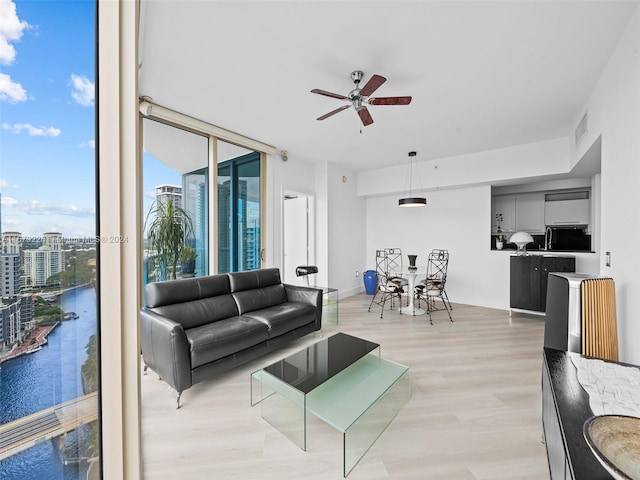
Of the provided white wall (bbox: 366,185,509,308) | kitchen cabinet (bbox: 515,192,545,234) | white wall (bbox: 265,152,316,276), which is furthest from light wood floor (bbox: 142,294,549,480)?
kitchen cabinet (bbox: 515,192,545,234)

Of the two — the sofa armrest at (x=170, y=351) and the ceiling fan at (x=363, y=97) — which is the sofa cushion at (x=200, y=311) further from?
the ceiling fan at (x=363, y=97)

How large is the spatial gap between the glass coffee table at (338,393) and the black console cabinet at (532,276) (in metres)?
3.15

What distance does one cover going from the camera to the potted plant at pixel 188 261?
3.50 m

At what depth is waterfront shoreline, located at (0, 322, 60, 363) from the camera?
1.89 feet

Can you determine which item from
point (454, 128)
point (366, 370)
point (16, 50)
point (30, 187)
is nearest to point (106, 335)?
point (30, 187)

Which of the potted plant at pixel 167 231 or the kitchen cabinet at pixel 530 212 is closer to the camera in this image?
the potted plant at pixel 167 231

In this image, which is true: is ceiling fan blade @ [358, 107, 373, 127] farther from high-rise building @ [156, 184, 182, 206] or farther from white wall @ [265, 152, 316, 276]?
high-rise building @ [156, 184, 182, 206]

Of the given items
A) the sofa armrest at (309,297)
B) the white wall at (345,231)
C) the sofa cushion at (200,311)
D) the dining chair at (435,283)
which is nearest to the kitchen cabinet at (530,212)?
the dining chair at (435,283)

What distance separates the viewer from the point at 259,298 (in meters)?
3.39

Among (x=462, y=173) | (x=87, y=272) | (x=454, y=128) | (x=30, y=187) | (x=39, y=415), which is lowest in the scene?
(x=39, y=415)

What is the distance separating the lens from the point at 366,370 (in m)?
2.26

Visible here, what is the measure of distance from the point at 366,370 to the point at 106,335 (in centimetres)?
191

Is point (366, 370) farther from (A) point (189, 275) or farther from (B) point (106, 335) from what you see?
(A) point (189, 275)

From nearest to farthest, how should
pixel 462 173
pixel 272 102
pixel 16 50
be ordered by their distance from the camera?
pixel 16 50, pixel 272 102, pixel 462 173
